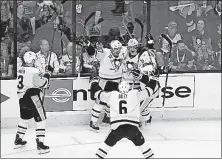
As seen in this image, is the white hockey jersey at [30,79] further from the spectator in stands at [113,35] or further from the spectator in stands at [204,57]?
the spectator in stands at [204,57]

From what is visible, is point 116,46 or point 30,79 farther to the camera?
point 116,46

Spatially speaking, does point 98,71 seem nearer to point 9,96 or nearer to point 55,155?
point 9,96

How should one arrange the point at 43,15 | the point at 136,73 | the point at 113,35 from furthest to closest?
1. the point at 113,35
2. the point at 43,15
3. the point at 136,73

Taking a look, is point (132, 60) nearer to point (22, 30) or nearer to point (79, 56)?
point (79, 56)

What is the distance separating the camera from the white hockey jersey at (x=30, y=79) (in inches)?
244

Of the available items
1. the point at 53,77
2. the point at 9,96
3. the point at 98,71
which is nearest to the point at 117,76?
the point at 98,71

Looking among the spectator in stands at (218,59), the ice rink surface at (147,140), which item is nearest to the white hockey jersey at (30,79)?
the ice rink surface at (147,140)

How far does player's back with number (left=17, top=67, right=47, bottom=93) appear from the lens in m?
6.20

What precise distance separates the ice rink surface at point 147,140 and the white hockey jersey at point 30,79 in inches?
27.2

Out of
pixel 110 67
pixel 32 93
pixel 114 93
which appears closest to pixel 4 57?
pixel 110 67

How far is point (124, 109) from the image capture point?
5.39m

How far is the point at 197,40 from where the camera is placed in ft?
27.5

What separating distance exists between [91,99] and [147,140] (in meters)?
1.14

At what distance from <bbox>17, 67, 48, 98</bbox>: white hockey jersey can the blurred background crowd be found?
921 millimetres
